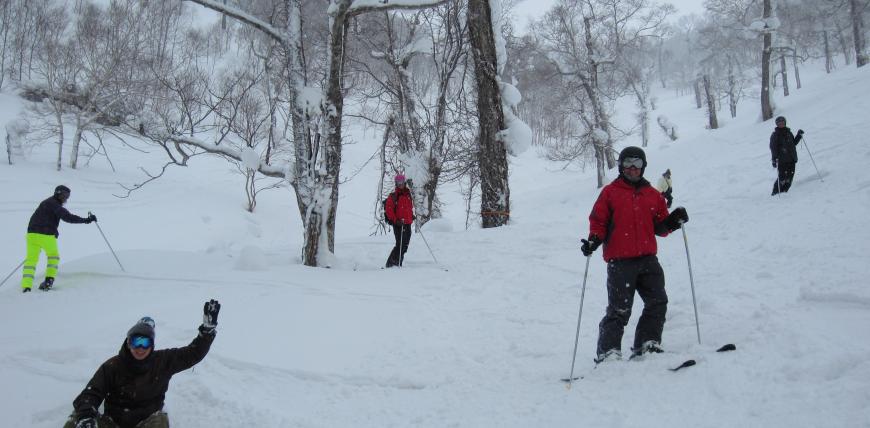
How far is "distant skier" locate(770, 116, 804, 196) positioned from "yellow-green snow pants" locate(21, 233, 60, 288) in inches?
513

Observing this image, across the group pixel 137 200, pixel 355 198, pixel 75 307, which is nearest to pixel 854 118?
pixel 75 307

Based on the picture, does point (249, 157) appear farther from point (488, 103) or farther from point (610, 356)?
point (610, 356)

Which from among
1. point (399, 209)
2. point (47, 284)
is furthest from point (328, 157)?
point (47, 284)

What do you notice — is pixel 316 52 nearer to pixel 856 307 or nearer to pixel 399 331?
pixel 399 331

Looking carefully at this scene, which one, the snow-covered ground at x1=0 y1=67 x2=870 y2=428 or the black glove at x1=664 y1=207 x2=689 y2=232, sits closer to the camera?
the snow-covered ground at x1=0 y1=67 x2=870 y2=428

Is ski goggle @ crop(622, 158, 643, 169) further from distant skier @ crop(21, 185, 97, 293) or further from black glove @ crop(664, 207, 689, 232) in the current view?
distant skier @ crop(21, 185, 97, 293)

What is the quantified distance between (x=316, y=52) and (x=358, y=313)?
7.48 metres

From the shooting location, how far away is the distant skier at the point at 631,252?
12.4ft

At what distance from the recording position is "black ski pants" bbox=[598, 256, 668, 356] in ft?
12.4

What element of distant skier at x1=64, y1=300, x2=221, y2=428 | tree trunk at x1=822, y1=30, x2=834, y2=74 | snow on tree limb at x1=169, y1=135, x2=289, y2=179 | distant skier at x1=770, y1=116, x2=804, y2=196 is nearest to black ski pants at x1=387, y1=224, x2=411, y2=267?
snow on tree limb at x1=169, y1=135, x2=289, y2=179

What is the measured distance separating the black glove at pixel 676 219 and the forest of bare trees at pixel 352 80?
5.12 metres

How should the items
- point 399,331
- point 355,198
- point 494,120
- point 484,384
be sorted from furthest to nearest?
point 355,198
point 494,120
point 399,331
point 484,384

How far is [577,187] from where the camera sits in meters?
25.7

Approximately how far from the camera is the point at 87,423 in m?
2.80
